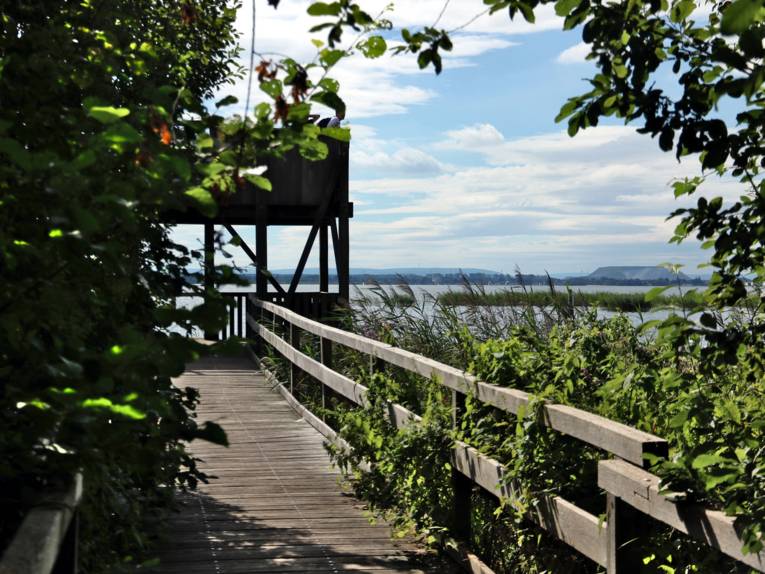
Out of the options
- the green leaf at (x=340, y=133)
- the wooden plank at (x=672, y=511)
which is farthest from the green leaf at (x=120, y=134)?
the wooden plank at (x=672, y=511)

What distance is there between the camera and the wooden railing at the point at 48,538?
5.10 ft

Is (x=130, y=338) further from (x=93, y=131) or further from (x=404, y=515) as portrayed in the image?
(x=404, y=515)

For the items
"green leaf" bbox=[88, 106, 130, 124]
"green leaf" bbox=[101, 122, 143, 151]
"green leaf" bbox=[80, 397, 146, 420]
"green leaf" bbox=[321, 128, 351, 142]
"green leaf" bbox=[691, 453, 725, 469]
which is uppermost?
"green leaf" bbox=[321, 128, 351, 142]

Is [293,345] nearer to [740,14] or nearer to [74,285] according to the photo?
[74,285]

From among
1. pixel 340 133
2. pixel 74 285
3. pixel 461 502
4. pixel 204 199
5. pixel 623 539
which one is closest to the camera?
pixel 204 199

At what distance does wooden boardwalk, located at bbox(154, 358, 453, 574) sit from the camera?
4.94 meters

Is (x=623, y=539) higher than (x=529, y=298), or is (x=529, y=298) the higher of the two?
(x=529, y=298)

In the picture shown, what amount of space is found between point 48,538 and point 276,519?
426cm

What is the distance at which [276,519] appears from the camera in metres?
5.82

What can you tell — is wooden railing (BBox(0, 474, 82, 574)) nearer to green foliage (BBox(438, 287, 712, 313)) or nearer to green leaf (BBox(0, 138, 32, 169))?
green leaf (BBox(0, 138, 32, 169))

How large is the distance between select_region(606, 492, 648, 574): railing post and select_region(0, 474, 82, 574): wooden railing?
6.57 feet

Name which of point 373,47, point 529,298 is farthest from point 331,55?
point 529,298

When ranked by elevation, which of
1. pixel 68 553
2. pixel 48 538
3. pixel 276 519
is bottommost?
pixel 276 519

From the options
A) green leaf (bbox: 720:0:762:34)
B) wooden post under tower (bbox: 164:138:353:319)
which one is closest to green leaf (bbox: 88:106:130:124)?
green leaf (bbox: 720:0:762:34)
